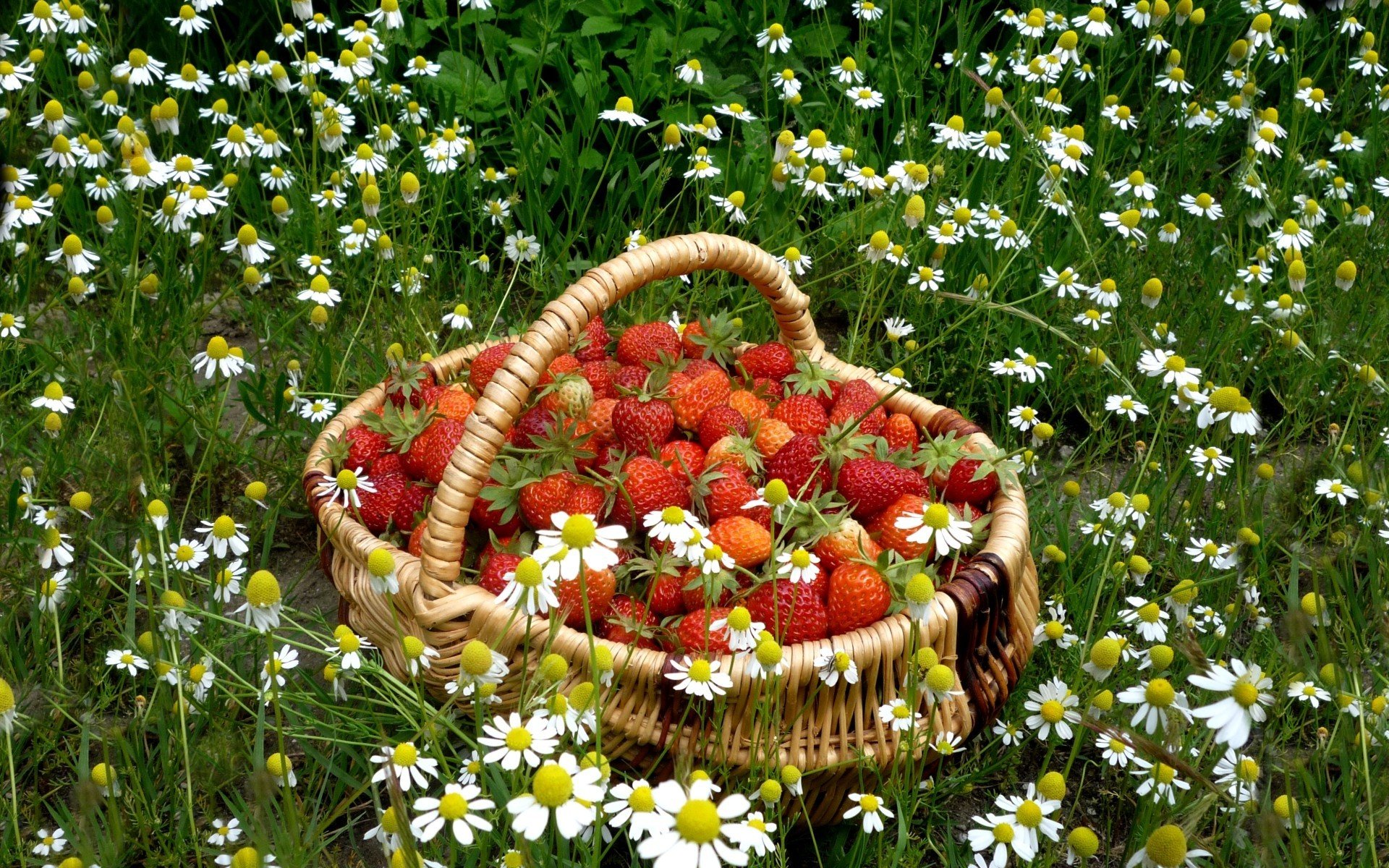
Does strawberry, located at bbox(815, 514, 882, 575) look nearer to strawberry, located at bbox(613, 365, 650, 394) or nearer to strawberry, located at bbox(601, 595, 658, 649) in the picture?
strawberry, located at bbox(601, 595, 658, 649)

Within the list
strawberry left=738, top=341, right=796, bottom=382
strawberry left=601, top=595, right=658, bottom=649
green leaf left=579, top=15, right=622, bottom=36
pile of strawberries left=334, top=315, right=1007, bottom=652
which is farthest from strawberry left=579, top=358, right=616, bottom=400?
green leaf left=579, top=15, right=622, bottom=36

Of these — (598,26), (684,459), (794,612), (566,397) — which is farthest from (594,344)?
(598,26)

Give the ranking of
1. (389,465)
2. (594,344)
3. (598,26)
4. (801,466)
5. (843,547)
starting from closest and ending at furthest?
(843,547)
(801,466)
(389,465)
(594,344)
(598,26)

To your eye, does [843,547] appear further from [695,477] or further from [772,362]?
[772,362]

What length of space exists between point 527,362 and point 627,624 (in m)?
0.35

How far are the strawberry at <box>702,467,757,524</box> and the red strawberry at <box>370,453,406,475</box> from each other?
0.48 meters

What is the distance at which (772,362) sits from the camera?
207 centimetres

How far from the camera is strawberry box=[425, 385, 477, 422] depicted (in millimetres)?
1911

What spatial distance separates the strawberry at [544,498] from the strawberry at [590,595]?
14cm

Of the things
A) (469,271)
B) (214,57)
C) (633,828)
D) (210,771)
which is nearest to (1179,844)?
(633,828)

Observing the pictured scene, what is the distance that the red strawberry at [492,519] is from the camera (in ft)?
5.62

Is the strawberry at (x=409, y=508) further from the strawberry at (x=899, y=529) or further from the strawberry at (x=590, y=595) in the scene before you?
the strawberry at (x=899, y=529)

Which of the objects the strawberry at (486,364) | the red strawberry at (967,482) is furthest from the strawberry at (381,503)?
the red strawberry at (967,482)

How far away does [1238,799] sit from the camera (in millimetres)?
1313
